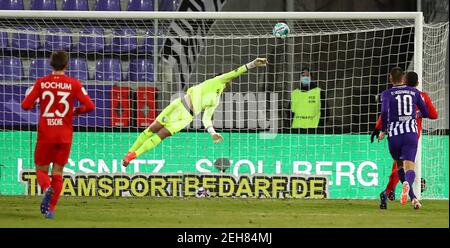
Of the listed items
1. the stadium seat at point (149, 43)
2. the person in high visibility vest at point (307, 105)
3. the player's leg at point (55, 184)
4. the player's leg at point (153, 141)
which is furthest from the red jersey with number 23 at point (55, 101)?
the stadium seat at point (149, 43)

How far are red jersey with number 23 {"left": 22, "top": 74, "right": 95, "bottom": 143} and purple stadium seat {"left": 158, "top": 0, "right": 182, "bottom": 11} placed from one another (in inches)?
397

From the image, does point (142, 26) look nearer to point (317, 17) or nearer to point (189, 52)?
point (189, 52)

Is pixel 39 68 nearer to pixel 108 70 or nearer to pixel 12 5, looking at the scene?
pixel 108 70

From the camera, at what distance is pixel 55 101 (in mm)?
10383

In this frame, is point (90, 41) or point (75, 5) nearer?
point (90, 41)

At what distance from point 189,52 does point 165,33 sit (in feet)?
4.26

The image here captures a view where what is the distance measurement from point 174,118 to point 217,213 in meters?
3.36

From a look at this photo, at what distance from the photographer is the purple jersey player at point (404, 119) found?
1182 cm

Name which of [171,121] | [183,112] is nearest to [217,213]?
[171,121]

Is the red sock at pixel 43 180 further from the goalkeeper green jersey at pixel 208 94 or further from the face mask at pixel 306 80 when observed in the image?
the face mask at pixel 306 80

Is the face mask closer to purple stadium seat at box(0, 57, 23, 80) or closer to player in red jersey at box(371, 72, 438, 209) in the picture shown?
player in red jersey at box(371, 72, 438, 209)

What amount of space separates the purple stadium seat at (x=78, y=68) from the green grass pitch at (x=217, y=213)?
14.1 feet

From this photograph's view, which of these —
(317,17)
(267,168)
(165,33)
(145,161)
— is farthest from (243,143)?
(165,33)

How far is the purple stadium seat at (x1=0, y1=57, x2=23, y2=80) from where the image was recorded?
17895 mm
